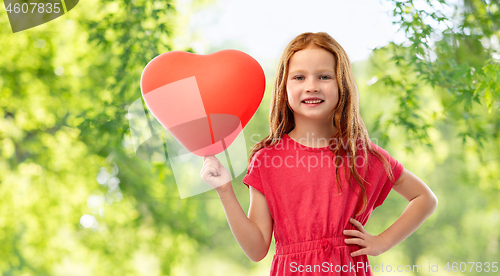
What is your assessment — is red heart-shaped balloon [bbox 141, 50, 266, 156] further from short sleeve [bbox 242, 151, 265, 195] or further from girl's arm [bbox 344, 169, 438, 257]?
girl's arm [bbox 344, 169, 438, 257]

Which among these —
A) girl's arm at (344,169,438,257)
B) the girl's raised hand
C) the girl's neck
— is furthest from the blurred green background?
the girl's raised hand

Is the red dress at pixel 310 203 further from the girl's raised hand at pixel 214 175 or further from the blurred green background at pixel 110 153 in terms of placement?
the blurred green background at pixel 110 153

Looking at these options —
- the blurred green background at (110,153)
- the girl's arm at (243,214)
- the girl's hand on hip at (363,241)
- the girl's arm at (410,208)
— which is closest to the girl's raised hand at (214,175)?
the girl's arm at (243,214)

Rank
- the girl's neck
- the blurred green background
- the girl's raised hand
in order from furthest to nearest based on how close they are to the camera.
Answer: the blurred green background < the girl's neck < the girl's raised hand

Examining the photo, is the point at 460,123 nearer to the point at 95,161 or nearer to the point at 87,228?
the point at 95,161

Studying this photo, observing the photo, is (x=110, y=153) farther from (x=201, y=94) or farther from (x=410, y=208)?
(x=410, y=208)

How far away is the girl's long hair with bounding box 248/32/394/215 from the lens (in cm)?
92

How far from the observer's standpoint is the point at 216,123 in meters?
0.89

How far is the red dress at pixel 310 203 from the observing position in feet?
2.94

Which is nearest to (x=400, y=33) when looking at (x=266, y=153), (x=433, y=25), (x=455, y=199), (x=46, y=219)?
(x=433, y=25)

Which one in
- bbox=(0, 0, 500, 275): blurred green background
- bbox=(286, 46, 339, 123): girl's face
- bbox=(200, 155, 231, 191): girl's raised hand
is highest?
bbox=(286, 46, 339, 123): girl's face

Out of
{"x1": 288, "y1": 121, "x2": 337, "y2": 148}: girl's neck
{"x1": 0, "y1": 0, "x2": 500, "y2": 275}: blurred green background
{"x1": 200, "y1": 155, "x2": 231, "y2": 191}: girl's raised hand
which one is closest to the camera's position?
{"x1": 200, "y1": 155, "x2": 231, "y2": 191}: girl's raised hand

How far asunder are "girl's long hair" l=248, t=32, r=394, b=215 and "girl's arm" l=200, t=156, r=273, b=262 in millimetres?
162

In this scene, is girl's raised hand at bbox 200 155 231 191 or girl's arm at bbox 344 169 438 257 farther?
girl's arm at bbox 344 169 438 257
